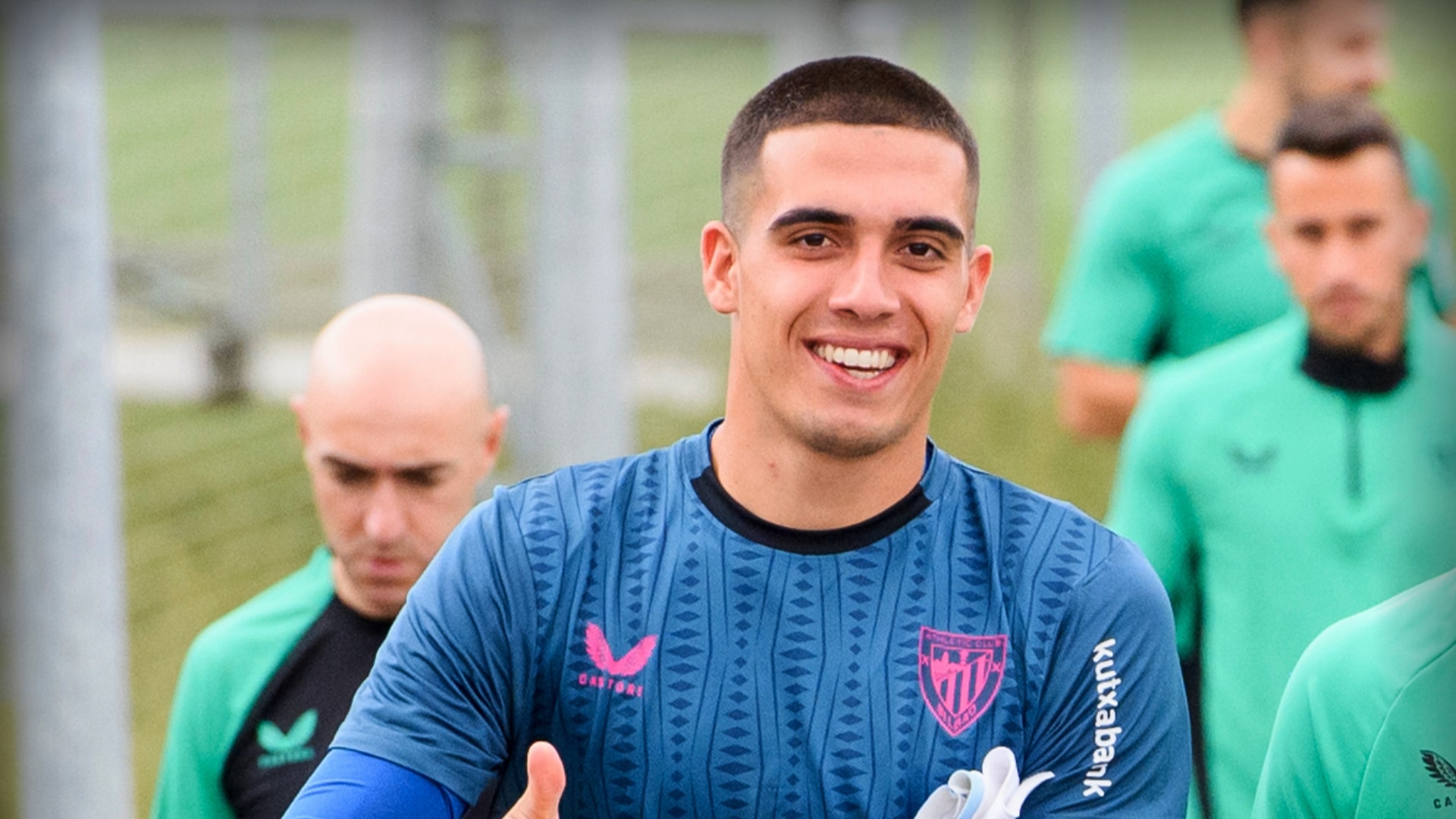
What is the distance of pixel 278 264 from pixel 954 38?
5.42 m

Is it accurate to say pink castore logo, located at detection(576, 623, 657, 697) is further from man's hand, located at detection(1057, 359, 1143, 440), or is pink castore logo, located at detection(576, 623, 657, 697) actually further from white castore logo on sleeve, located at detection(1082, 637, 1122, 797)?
man's hand, located at detection(1057, 359, 1143, 440)

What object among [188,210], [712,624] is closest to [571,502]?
[712,624]

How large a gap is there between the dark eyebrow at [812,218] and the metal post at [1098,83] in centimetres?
754

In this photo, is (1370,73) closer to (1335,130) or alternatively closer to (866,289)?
(1335,130)

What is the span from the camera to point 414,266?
6168 millimetres

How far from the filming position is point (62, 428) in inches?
158

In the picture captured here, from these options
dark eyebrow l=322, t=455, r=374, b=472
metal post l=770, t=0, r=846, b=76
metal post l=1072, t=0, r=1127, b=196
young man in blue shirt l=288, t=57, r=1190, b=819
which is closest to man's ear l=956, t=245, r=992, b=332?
young man in blue shirt l=288, t=57, r=1190, b=819

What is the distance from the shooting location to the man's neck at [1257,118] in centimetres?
500

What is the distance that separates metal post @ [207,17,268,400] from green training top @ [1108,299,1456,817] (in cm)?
711

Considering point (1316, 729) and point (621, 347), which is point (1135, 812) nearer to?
point (1316, 729)

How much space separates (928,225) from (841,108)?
21cm

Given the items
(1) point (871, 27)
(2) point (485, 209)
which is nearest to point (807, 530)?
(1) point (871, 27)

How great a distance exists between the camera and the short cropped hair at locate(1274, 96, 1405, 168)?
4.39 metres

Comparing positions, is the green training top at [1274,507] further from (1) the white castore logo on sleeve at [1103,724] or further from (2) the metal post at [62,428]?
(2) the metal post at [62,428]
